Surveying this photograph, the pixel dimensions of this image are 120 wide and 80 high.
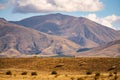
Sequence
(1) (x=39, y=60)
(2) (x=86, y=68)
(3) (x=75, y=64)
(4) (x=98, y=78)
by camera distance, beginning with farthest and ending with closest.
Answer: (1) (x=39, y=60)
(3) (x=75, y=64)
(2) (x=86, y=68)
(4) (x=98, y=78)

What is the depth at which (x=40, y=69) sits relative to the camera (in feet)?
265

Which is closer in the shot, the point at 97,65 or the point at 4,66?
the point at 97,65

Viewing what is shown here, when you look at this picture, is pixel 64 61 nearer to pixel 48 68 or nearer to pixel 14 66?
pixel 48 68

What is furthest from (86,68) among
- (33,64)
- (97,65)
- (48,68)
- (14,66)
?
(14,66)

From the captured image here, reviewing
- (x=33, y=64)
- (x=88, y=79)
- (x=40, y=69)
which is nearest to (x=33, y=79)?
(x=88, y=79)

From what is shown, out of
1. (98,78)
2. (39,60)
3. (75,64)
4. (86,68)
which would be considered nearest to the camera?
(98,78)

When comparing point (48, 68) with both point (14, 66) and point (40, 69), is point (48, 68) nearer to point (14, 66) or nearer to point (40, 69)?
point (40, 69)

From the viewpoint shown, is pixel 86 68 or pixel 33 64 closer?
pixel 86 68

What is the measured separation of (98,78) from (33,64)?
38377 millimetres

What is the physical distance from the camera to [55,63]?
8550cm

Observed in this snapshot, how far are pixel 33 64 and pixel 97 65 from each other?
64.7ft

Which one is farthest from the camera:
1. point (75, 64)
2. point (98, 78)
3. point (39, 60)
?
point (39, 60)

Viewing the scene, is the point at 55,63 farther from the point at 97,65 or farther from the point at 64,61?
the point at 97,65

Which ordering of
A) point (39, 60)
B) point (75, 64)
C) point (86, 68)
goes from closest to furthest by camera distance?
point (86, 68) < point (75, 64) < point (39, 60)
